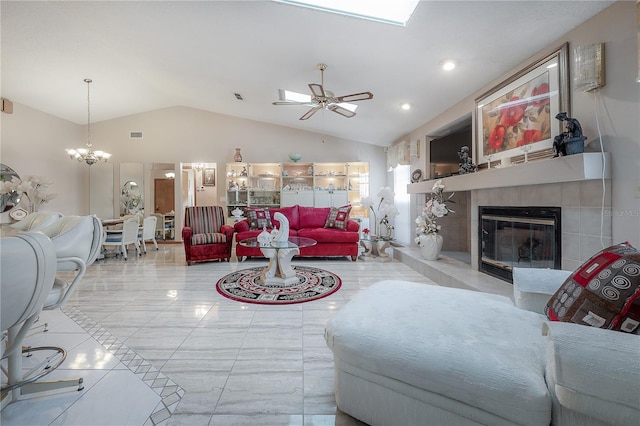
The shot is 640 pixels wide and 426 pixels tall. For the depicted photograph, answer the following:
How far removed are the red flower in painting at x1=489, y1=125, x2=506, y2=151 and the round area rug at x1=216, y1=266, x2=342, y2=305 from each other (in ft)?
8.10

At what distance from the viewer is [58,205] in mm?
5953

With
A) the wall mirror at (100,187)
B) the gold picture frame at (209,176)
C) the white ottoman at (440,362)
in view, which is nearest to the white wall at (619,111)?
the white ottoman at (440,362)

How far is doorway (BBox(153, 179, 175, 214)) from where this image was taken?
22.6 feet

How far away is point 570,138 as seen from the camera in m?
1.95

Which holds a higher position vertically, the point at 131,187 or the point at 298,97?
the point at 298,97

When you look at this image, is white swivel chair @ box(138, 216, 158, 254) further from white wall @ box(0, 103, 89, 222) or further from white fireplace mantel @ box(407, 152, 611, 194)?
white fireplace mantel @ box(407, 152, 611, 194)

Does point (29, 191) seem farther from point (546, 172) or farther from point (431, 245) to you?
point (546, 172)

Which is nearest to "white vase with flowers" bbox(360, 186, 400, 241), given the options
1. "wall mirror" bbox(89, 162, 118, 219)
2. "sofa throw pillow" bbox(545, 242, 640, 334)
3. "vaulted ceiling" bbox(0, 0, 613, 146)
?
"vaulted ceiling" bbox(0, 0, 613, 146)

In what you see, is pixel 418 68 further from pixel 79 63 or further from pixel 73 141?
pixel 73 141

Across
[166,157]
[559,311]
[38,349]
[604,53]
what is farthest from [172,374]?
[166,157]

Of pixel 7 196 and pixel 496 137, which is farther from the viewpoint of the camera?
pixel 7 196

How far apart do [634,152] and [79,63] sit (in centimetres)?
695

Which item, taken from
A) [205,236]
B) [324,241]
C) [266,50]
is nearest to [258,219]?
[205,236]

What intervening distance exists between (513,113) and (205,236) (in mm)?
4663
